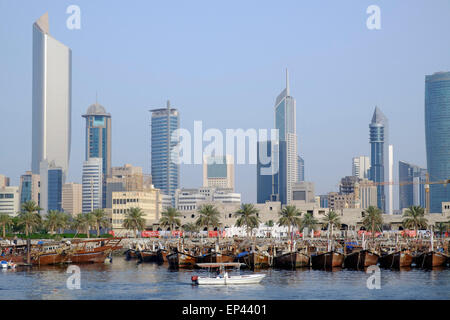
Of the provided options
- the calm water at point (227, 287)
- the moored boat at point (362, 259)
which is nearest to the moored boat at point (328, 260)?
the moored boat at point (362, 259)

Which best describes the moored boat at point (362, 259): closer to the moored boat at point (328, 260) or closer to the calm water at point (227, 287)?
the moored boat at point (328, 260)

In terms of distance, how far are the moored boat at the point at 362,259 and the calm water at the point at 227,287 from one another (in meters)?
6.59

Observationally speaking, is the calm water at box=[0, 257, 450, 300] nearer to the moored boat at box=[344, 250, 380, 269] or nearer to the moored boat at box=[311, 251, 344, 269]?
the moored boat at box=[311, 251, 344, 269]

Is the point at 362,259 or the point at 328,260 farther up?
the point at 362,259

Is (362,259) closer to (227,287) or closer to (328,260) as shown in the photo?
(328,260)

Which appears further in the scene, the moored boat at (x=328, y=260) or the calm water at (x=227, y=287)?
the moored boat at (x=328, y=260)

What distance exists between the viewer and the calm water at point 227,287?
81875 millimetres

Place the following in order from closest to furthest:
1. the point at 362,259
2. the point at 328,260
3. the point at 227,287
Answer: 1. the point at 227,287
2. the point at 362,259
3. the point at 328,260

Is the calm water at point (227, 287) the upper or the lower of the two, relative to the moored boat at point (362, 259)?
lower

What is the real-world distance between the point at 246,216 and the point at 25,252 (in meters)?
69.5

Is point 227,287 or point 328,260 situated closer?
point 227,287

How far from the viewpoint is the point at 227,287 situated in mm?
89250

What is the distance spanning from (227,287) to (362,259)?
39.4 metres

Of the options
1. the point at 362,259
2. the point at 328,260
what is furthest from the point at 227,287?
the point at 362,259
